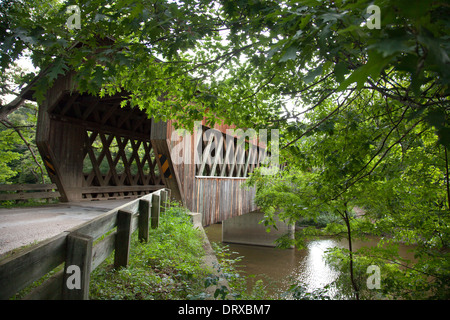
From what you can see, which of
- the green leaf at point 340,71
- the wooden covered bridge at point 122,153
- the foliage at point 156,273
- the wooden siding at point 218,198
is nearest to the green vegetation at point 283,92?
the green leaf at point 340,71

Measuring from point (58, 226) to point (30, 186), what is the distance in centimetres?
423

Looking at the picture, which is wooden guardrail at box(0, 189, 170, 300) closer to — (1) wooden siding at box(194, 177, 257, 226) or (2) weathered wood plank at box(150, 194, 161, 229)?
(2) weathered wood plank at box(150, 194, 161, 229)

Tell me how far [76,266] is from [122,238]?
1.26 meters

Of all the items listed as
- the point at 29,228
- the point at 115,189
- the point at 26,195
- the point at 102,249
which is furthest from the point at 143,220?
the point at 115,189

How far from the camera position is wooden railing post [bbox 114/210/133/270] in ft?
10.1

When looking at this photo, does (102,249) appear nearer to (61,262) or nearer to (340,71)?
(61,262)

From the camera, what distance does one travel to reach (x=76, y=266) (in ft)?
6.11

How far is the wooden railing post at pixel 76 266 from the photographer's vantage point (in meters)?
1.85

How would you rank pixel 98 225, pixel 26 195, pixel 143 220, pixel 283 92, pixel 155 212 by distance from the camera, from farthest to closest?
1. pixel 26 195
2. pixel 155 212
3. pixel 143 220
4. pixel 283 92
5. pixel 98 225


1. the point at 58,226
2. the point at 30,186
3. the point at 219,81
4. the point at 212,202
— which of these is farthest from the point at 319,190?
the point at 30,186

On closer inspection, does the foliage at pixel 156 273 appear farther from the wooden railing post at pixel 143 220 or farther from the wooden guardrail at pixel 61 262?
the wooden guardrail at pixel 61 262

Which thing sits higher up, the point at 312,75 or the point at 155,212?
the point at 312,75

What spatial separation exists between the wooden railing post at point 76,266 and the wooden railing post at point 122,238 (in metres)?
1.16
